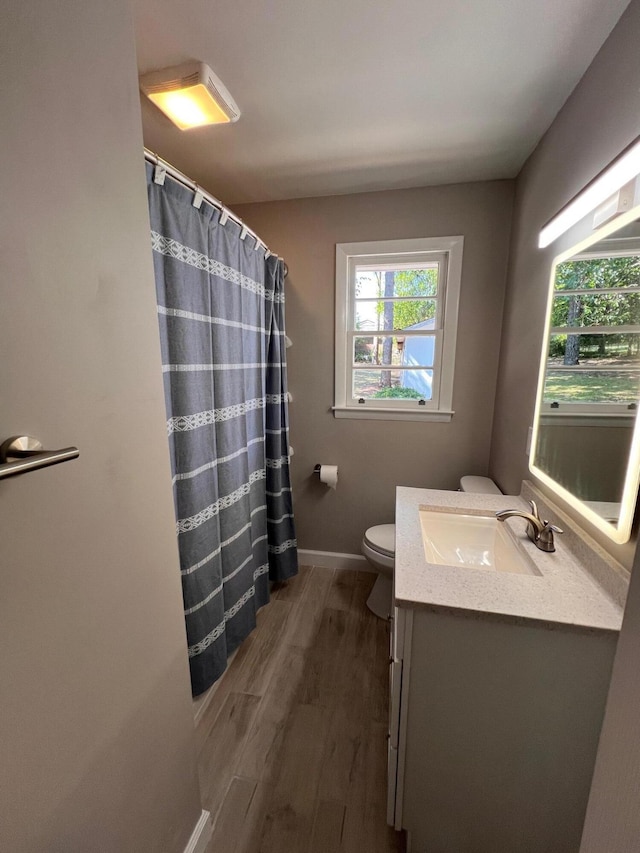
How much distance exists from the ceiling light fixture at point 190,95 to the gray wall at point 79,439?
2.06ft

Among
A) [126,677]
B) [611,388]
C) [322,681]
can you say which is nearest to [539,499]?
[611,388]

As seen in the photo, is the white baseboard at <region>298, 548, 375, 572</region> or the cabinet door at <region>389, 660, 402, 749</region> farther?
the white baseboard at <region>298, 548, 375, 572</region>

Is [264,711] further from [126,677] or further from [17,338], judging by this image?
[17,338]

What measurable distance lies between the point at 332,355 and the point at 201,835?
213cm

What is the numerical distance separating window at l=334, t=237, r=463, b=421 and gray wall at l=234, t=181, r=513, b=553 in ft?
0.20

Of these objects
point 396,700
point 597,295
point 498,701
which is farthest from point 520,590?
point 597,295

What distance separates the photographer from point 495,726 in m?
0.90

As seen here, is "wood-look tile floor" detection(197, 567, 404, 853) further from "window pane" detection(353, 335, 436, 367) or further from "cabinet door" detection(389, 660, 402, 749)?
"window pane" detection(353, 335, 436, 367)

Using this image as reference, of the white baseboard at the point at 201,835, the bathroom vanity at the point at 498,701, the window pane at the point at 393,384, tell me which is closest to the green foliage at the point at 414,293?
the window pane at the point at 393,384

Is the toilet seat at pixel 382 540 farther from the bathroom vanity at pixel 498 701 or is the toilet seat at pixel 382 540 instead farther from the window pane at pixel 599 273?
the window pane at pixel 599 273

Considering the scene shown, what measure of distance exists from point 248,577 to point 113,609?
3.68 ft

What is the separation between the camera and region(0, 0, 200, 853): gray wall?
501 millimetres

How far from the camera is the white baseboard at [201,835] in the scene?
1011 millimetres

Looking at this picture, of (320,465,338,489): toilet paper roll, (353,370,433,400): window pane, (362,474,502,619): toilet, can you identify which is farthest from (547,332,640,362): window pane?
(320,465,338,489): toilet paper roll
